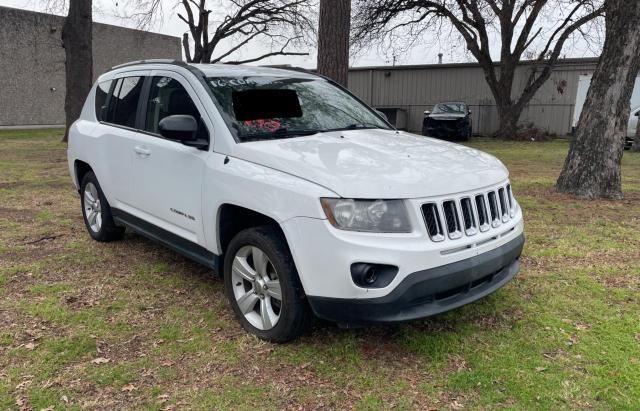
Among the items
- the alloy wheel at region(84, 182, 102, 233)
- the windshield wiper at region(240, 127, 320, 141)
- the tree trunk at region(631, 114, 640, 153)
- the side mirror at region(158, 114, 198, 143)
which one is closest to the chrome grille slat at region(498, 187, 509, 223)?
the windshield wiper at region(240, 127, 320, 141)

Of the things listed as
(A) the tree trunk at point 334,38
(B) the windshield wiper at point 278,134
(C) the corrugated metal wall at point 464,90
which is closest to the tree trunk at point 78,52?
(A) the tree trunk at point 334,38

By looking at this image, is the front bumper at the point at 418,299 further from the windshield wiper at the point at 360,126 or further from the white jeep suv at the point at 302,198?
the windshield wiper at the point at 360,126

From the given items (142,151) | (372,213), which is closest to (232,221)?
(372,213)

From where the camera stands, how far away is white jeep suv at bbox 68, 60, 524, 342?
2.75 m

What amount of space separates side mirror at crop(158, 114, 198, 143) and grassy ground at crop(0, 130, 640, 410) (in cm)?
130

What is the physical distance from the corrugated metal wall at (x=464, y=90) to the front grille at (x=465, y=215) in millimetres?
22906

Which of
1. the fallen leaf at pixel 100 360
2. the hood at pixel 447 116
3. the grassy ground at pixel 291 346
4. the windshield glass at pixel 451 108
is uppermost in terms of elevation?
the windshield glass at pixel 451 108

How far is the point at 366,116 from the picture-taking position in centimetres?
454

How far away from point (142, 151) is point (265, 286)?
5.87ft

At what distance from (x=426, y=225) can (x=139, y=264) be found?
3.07 m

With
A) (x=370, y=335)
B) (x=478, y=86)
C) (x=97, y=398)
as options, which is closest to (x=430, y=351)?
→ (x=370, y=335)

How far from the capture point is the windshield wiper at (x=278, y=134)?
352 cm

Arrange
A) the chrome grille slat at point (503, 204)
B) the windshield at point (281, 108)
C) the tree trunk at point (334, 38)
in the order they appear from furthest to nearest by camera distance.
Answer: the tree trunk at point (334, 38), the windshield at point (281, 108), the chrome grille slat at point (503, 204)

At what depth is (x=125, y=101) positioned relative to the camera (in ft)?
15.7
